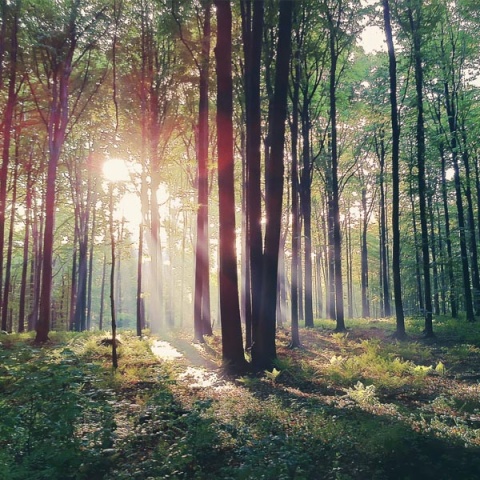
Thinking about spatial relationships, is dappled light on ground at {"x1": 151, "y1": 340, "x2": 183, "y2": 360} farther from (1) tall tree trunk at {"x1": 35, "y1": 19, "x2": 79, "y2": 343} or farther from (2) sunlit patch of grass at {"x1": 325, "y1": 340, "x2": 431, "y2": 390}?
(2) sunlit patch of grass at {"x1": 325, "y1": 340, "x2": 431, "y2": 390}

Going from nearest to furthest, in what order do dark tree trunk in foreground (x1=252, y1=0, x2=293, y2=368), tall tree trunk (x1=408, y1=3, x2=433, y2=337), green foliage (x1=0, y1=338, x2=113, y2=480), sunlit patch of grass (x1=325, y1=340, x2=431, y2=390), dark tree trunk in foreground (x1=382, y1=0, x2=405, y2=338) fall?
green foliage (x1=0, y1=338, x2=113, y2=480) < sunlit patch of grass (x1=325, y1=340, x2=431, y2=390) < dark tree trunk in foreground (x1=252, y1=0, x2=293, y2=368) < dark tree trunk in foreground (x1=382, y1=0, x2=405, y2=338) < tall tree trunk (x1=408, y1=3, x2=433, y2=337)

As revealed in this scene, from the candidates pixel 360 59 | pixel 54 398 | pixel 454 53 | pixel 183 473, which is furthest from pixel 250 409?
pixel 360 59

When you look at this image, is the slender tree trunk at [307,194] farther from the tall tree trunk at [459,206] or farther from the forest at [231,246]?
the tall tree trunk at [459,206]

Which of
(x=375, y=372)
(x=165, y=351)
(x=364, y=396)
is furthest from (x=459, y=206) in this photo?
(x=364, y=396)

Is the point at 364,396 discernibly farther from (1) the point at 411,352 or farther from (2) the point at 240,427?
(1) the point at 411,352

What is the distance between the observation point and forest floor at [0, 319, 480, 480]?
436 cm

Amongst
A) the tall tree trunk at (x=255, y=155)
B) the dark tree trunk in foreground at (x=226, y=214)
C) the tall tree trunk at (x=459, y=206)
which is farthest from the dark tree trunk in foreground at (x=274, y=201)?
the tall tree trunk at (x=459, y=206)

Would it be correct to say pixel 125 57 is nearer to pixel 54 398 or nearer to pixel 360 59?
pixel 360 59

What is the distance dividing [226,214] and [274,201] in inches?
53.0

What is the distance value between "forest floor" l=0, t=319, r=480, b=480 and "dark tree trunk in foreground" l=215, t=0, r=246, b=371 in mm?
935

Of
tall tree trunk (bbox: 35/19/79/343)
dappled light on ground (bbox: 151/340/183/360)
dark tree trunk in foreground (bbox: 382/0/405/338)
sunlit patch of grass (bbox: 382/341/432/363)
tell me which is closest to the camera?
sunlit patch of grass (bbox: 382/341/432/363)

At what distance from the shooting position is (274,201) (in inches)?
398

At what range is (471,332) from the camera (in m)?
15.6

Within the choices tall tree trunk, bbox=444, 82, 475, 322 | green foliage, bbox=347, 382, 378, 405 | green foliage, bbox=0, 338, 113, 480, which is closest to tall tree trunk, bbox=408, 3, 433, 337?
tall tree trunk, bbox=444, 82, 475, 322
